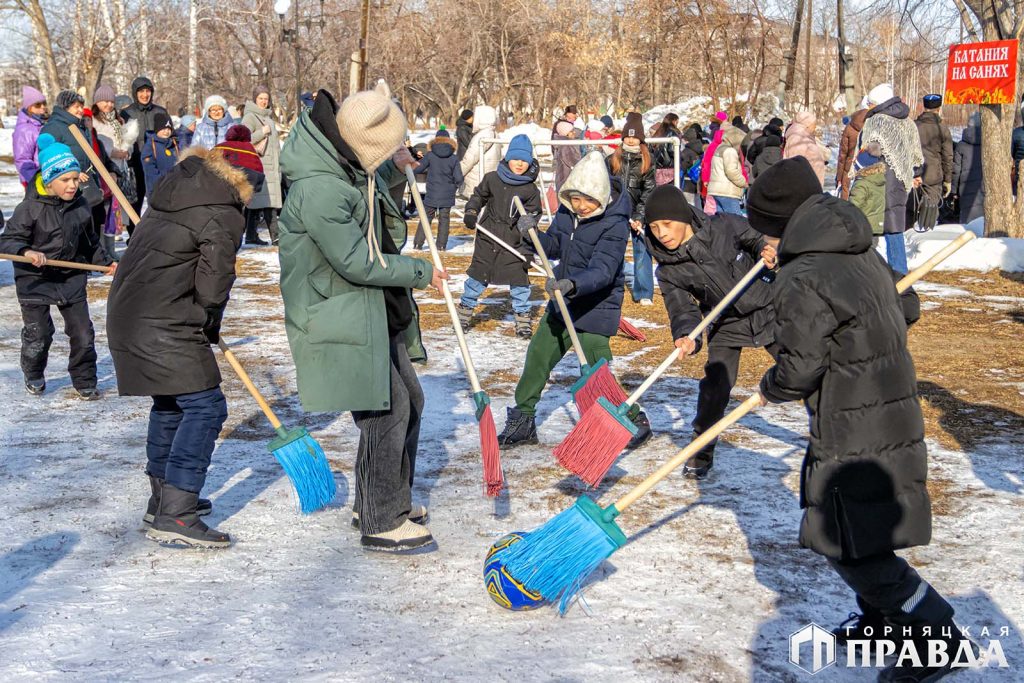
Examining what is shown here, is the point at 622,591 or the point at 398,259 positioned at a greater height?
the point at 398,259

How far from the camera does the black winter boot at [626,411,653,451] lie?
227 inches

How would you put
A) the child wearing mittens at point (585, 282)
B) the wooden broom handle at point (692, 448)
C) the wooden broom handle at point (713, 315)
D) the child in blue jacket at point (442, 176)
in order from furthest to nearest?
the child in blue jacket at point (442, 176), the child wearing mittens at point (585, 282), the wooden broom handle at point (713, 315), the wooden broom handle at point (692, 448)

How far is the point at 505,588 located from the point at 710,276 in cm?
194

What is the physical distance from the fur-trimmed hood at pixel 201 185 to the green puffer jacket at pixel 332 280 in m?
0.33

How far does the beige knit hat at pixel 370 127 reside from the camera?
3.71 meters

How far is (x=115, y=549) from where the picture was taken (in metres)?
4.18

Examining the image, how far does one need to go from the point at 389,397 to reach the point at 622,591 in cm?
111

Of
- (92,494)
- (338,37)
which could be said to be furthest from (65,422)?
(338,37)

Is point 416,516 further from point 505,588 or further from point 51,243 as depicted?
point 51,243

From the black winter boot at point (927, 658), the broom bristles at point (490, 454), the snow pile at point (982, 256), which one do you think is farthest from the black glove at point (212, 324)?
the snow pile at point (982, 256)

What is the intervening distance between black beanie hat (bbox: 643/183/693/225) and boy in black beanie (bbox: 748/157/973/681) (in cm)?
168

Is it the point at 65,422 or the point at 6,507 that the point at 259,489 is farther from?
the point at 65,422

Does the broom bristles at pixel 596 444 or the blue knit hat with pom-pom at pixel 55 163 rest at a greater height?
the blue knit hat with pom-pom at pixel 55 163

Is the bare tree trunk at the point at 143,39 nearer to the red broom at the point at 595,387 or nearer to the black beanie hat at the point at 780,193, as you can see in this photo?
the red broom at the point at 595,387
